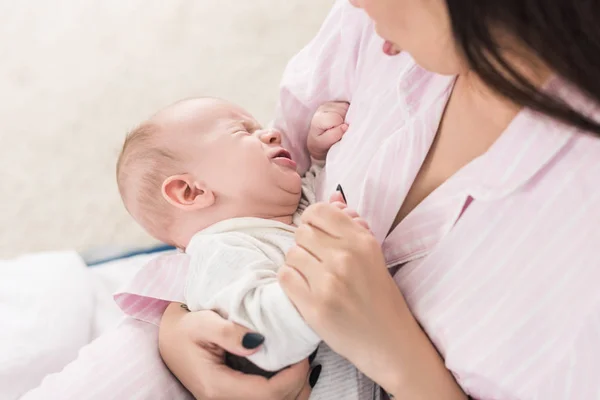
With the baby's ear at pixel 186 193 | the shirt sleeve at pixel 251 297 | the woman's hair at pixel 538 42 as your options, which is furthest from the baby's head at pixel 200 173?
the woman's hair at pixel 538 42

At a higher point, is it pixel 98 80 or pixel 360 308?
pixel 360 308

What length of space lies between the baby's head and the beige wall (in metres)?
0.68

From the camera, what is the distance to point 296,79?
1016mm

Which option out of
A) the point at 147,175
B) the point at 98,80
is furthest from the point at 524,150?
the point at 98,80

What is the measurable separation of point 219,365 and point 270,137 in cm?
37

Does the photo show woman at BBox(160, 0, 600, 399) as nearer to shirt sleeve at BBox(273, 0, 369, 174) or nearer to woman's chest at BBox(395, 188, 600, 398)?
woman's chest at BBox(395, 188, 600, 398)

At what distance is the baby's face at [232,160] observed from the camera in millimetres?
922

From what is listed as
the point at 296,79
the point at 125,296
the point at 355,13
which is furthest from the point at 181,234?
the point at 355,13

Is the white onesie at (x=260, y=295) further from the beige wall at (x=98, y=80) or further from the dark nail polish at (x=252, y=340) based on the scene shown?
the beige wall at (x=98, y=80)

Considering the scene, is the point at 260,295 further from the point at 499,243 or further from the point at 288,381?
the point at 499,243

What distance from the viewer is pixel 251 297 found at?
74 centimetres

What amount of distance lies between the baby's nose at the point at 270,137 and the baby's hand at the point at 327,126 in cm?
5

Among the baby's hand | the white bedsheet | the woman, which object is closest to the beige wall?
the white bedsheet

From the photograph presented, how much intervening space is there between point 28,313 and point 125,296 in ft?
1.00
